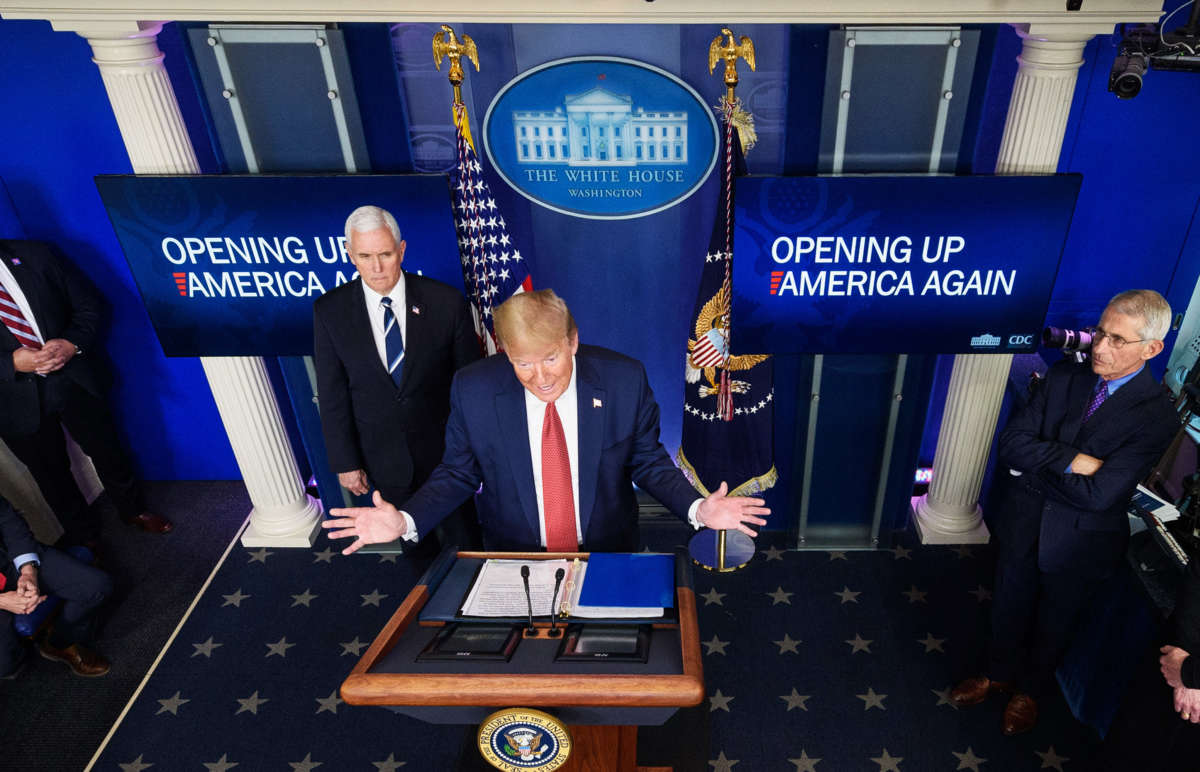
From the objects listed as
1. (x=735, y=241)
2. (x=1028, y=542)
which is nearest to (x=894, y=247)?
(x=735, y=241)

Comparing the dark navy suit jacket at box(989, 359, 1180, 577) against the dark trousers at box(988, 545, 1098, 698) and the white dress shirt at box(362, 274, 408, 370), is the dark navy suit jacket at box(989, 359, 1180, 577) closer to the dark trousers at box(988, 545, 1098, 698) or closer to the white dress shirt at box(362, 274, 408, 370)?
the dark trousers at box(988, 545, 1098, 698)

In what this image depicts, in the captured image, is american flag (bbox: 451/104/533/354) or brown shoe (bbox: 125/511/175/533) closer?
american flag (bbox: 451/104/533/354)

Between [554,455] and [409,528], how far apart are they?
503 millimetres

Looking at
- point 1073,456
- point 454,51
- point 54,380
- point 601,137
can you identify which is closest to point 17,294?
point 54,380

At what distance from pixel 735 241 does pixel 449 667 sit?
2132 millimetres

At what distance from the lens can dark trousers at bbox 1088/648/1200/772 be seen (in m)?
2.54

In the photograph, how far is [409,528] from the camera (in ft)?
7.72

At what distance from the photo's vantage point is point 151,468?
197 inches

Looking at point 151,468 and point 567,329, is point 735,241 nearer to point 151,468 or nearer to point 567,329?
point 567,329

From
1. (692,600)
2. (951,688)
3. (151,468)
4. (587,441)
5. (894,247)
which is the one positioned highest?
(894,247)

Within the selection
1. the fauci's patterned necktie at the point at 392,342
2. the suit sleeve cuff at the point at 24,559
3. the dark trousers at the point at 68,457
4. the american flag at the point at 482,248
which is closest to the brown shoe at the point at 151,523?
the dark trousers at the point at 68,457

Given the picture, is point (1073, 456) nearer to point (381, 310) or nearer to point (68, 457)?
point (381, 310)

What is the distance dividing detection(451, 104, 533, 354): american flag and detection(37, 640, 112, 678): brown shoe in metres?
2.45

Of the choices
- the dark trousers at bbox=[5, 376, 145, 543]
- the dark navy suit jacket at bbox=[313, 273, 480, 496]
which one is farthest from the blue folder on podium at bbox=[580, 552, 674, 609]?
the dark trousers at bbox=[5, 376, 145, 543]
